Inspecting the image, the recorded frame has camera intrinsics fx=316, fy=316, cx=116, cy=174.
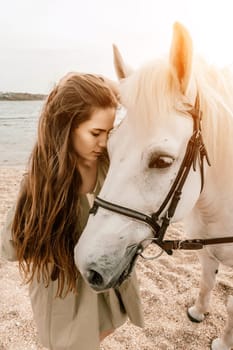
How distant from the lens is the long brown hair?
1697 mm

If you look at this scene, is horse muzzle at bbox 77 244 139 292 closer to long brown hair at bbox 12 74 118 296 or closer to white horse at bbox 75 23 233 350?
white horse at bbox 75 23 233 350

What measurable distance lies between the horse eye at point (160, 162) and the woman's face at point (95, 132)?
1.29 ft

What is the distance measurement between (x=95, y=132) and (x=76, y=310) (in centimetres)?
107

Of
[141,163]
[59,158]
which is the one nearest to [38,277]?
[59,158]

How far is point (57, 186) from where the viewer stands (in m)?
1.76

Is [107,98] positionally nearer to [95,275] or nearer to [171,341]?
[95,275]

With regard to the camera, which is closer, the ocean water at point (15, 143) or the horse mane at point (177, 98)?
the horse mane at point (177, 98)

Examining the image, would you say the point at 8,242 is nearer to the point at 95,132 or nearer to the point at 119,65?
the point at 95,132

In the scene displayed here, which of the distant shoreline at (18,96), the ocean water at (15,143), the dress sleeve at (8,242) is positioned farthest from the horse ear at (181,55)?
the distant shoreline at (18,96)

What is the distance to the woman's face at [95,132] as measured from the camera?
168 centimetres

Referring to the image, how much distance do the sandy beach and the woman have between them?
2.72 ft

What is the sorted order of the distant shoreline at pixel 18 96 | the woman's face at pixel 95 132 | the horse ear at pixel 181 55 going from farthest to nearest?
1. the distant shoreline at pixel 18 96
2. the woman's face at pixel 95 132
3. the horse ear at pixel 181 55

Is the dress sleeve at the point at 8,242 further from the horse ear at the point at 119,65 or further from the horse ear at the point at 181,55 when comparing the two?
the horse ear at the point at 181,55

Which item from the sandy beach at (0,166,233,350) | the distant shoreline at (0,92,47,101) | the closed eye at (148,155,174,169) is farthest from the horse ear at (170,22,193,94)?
the distant shoreline at (0,92,47,101)
